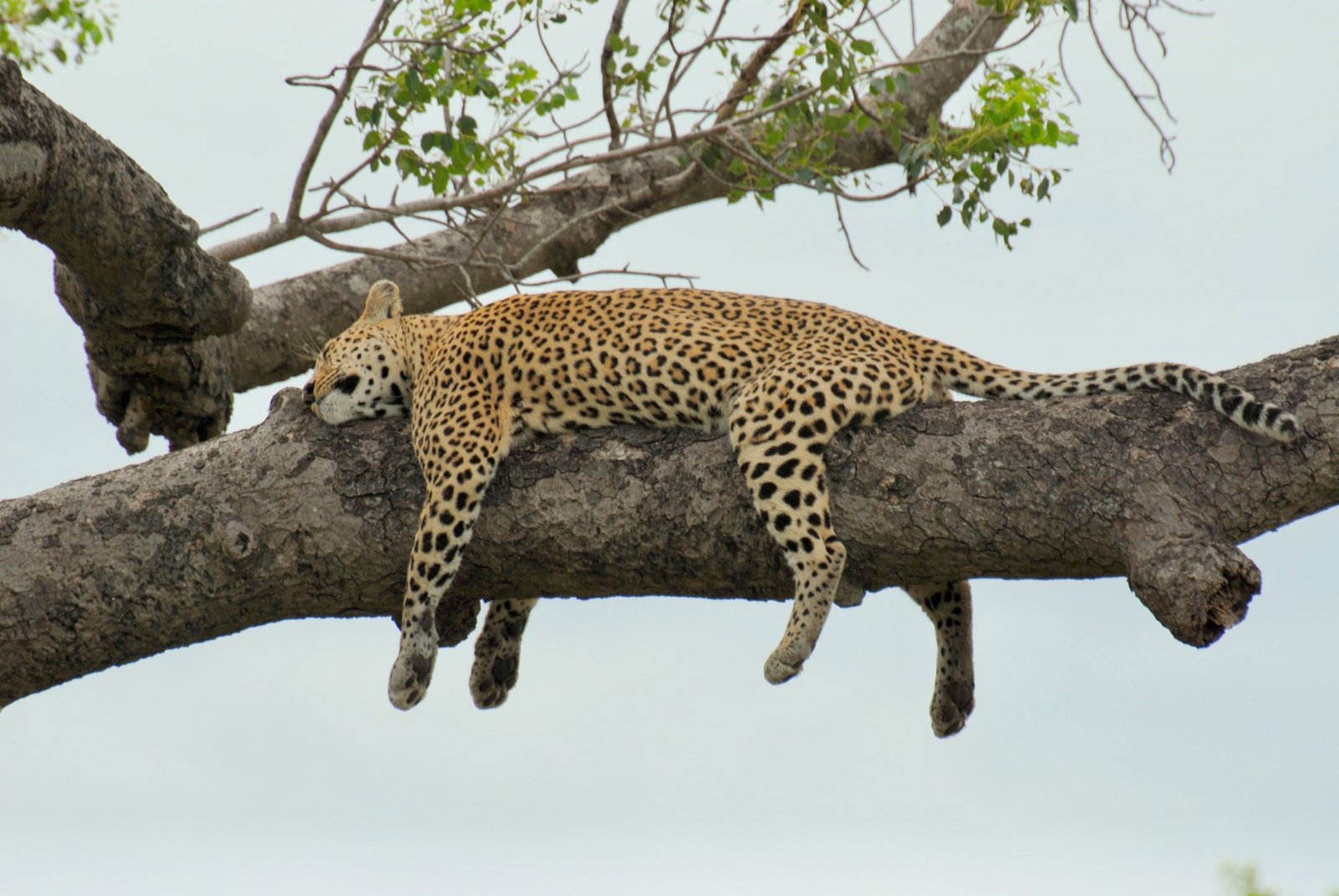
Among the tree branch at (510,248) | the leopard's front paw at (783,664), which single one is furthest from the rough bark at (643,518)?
the tree branch at (510,248)

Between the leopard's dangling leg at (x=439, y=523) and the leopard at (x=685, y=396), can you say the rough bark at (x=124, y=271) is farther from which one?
the leopard's dangling leg at (x=439, y=523)

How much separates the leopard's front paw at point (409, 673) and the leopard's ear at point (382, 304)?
2281 mm

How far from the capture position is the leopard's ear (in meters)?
8.67

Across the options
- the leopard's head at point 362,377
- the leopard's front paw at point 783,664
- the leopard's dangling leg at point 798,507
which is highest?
the leopard's head at point 362,377

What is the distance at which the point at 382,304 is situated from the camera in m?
8.67

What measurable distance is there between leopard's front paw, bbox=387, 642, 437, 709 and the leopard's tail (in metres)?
2.53

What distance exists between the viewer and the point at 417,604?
6965 mm

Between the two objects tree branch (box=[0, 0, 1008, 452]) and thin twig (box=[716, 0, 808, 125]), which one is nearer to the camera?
tree branch (box=[0, 0, 1008, 452])

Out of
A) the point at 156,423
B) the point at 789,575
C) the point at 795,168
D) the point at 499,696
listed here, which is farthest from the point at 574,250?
the point at 789,575

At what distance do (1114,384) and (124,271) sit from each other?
4.80 meters

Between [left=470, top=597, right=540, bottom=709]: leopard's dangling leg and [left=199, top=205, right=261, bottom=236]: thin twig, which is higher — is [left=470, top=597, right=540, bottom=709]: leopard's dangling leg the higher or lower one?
the lower one

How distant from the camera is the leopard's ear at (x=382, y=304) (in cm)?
867

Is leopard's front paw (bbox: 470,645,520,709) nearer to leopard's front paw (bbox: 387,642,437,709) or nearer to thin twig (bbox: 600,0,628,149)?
leopard's front paw (bbox: 387,642,437,709)

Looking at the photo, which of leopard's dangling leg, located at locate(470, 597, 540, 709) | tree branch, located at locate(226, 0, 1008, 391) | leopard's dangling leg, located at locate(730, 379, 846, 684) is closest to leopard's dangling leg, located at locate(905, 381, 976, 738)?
leopard's dangling leg, located at locate(730, 379, 846, 684)
